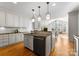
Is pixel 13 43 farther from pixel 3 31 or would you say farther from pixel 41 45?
pixel 41 45

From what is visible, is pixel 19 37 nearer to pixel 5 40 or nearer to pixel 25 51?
pixel 5 40

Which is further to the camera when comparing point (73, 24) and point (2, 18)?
point (73, 24)

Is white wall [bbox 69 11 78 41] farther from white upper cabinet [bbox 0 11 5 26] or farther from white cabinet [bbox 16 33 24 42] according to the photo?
white upper cabinet [bbox 0 11 5 26]

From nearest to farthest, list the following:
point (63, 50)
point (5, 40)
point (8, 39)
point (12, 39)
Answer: point (63, 50)
point (5, 40)
point (8, 39)
point (12, 39)

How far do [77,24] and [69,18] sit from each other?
0.67 meters

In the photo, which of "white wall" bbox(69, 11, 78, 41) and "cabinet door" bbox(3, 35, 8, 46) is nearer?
"cabinet door" bbox(3, 35, 8, 46)

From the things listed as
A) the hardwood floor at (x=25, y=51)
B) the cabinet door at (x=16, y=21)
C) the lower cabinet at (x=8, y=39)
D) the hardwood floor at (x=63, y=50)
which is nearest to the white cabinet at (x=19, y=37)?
the lower cabinet at (x=8, y=39)

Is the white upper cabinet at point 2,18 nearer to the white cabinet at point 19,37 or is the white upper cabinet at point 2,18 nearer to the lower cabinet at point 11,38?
the lower cabinet at point 11,38

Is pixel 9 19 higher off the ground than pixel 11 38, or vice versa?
pixel 9 19

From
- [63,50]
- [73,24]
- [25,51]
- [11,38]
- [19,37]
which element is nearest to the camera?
[25,51]

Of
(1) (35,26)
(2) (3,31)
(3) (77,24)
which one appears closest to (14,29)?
(2) (3,31)

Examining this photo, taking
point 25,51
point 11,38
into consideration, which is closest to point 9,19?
point 11,38

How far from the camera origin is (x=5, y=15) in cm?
580

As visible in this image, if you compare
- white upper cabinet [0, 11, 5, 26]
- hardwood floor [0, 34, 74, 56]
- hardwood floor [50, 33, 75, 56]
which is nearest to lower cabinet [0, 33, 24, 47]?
hardwood floor [0, 34, 74, 56]
